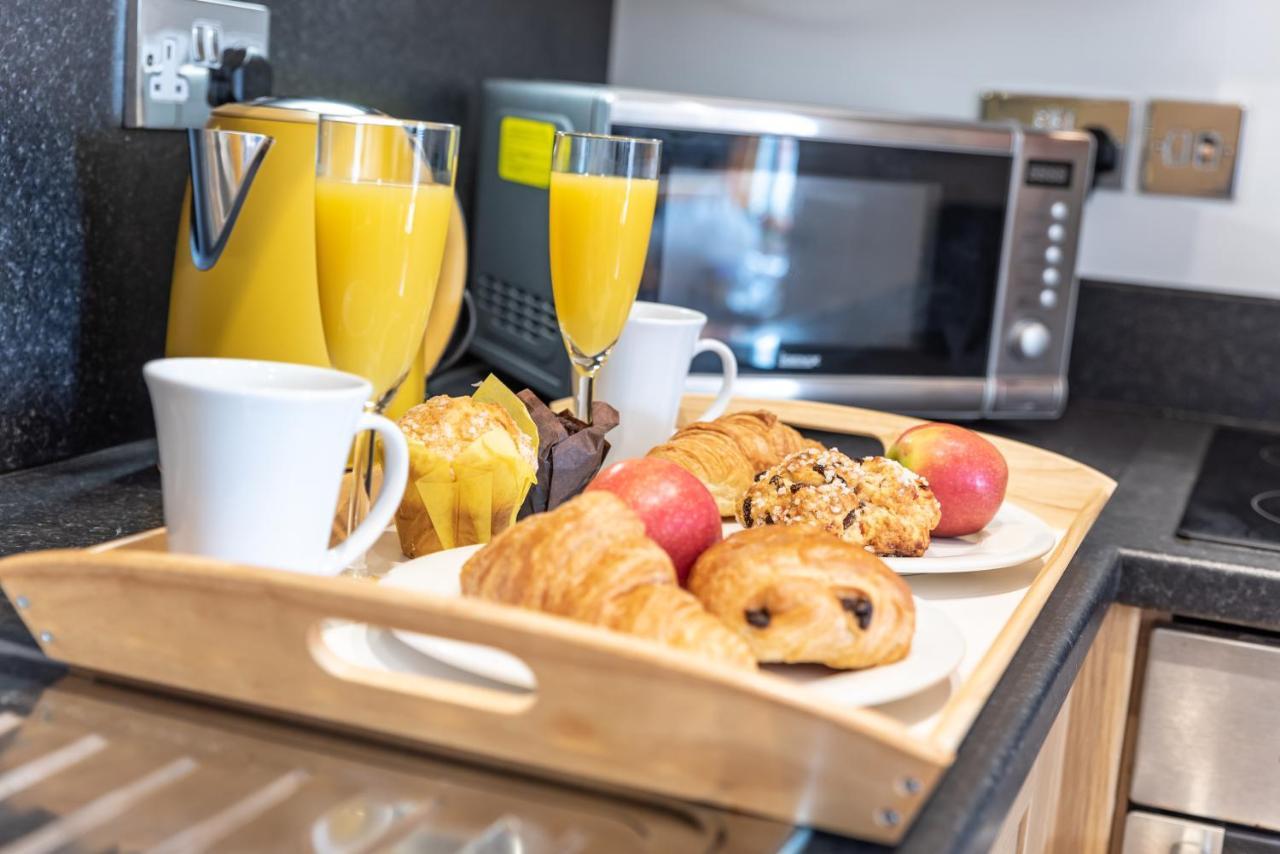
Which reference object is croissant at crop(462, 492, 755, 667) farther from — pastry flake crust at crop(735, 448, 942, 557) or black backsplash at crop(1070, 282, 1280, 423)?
black backsplash at crop(1070, 282, 1280, 423)

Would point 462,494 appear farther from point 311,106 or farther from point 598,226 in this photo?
point 311,106

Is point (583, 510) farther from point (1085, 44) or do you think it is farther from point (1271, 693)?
point (1085, 44)

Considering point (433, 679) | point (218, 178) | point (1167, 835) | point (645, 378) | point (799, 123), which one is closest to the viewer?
point (433, 679)

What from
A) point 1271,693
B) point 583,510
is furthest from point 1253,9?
point 583,510

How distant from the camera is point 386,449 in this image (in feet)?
2.15

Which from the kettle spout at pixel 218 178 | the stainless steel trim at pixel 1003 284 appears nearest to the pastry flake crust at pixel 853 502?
the kettle spout at pixel 218 178

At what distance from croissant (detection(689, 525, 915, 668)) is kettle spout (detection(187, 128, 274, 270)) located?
375 millimetres

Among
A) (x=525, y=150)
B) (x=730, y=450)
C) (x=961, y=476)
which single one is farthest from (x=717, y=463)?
(x=525, y=150)

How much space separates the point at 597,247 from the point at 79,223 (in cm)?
37

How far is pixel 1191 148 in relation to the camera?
5.39ft

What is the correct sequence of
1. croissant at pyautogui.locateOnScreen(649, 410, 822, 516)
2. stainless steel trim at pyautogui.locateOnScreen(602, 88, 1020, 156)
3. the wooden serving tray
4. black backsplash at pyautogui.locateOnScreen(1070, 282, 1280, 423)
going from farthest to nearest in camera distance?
black backsplash at pyautogui.locateOnScreen(1070, 282, 1280, 423) < stainless steel trim at pyautogui.locateOnScreen(602, 88, 1020, 156) < croissant at pyautogui.locateOnScreen(649, 410, 822, 516) < the wooden serving tray

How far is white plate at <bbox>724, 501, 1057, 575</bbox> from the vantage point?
2.52ft

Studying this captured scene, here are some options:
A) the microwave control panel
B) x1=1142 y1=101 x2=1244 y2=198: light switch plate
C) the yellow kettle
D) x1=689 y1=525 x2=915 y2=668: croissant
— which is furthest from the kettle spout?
x1=1142 y1=101 x2=1244 y2=198: light switch plate

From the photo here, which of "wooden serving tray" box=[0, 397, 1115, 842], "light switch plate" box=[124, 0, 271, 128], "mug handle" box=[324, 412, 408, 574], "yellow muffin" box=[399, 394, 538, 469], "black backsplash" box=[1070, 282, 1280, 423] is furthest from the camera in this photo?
"black backsplash" box=[1070, 282, 1280, 423]
